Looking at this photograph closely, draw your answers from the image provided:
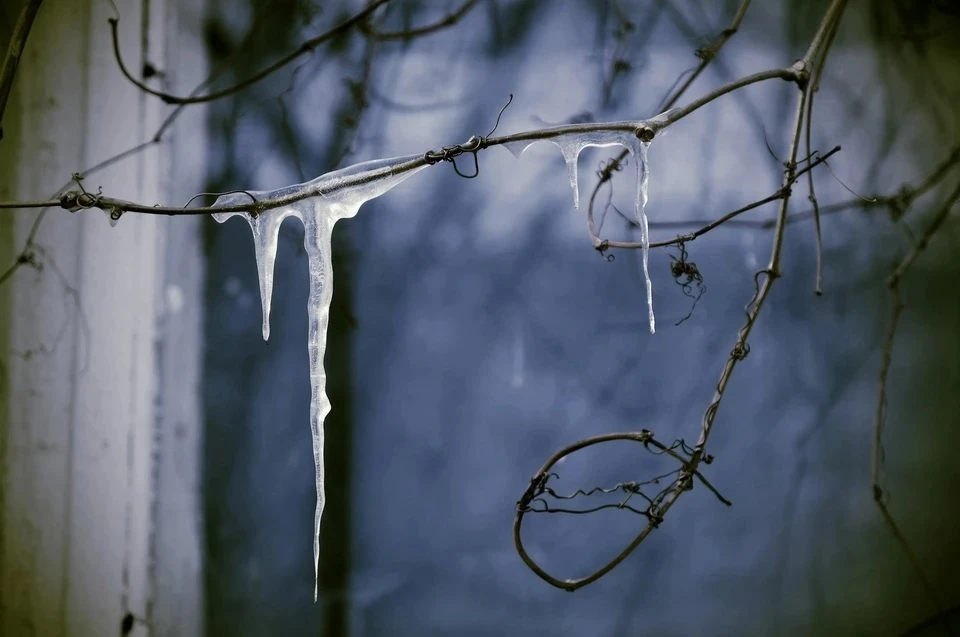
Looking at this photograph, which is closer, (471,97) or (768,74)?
(768,74)

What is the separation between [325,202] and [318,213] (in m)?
0.02

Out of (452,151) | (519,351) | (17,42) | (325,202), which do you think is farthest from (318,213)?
(519,351)

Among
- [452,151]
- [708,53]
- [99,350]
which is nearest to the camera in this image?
[452,151]

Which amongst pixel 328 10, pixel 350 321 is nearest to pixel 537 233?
pixel 350 321

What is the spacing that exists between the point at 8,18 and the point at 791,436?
1967 millimetres

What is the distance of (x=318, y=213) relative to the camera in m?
0.99

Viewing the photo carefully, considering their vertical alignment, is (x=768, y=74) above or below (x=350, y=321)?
above

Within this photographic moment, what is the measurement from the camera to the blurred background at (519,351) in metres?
1.57

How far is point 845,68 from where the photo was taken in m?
1.62

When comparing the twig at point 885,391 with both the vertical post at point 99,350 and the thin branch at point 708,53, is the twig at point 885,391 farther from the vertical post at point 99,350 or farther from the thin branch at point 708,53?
the vertical post at point 99,350

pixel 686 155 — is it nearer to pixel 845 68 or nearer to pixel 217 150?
pixel 845 68

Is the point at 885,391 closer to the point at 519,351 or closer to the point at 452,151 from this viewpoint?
the point at 519,351

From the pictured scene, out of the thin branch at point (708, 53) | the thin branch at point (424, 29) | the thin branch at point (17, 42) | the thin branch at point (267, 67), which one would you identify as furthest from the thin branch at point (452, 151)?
the thin branch at point (424, 29)

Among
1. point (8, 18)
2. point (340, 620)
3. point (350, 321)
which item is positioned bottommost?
point (340, 620)
